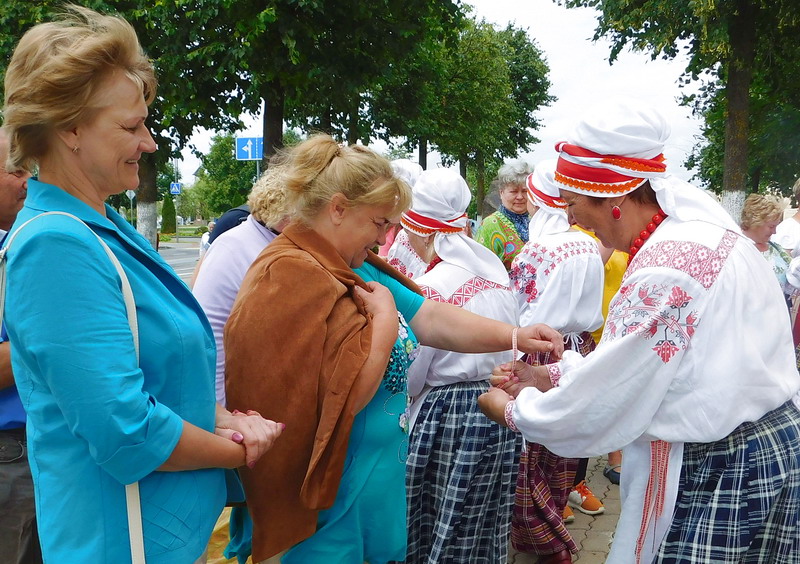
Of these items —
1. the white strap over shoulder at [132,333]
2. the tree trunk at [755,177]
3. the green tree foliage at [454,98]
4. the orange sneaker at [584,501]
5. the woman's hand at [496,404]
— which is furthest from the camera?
the tree trunk at [755,177]

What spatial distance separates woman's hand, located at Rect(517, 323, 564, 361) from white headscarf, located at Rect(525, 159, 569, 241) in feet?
5.27

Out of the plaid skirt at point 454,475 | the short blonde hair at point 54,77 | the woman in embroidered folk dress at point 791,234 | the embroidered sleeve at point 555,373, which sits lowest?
the plaid skirt at point 454,475

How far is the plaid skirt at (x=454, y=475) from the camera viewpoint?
2969 millimetres

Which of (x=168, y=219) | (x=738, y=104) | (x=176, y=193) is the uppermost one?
(x=738, y=104)

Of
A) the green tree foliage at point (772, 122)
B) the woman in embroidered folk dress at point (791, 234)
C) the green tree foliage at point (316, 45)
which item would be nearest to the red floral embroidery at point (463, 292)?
the woman in embroidered folk dress at point (791, 234)

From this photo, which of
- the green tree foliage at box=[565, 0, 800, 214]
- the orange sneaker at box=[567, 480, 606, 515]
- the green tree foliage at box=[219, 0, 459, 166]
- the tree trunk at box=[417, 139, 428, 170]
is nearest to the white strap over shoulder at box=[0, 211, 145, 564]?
the orange sneaker at box=[567, 480, 606, 515]

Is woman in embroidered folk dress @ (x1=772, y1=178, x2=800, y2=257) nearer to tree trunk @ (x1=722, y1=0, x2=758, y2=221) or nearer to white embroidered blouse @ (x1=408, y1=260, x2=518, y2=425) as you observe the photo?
white embroidered blouse @ (x1=408, y1=260, x2=518, y2=425)

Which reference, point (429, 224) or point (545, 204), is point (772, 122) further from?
point (429, 224)

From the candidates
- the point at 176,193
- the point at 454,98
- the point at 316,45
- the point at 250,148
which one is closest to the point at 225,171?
the point at 176,193

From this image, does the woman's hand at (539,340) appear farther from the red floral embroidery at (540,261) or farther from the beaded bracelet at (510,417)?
the red floral embroidery at (540,261)

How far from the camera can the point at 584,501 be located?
14.7 feet

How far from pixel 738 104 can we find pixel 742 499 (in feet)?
49.8

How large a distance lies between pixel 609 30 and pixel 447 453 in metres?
17.0

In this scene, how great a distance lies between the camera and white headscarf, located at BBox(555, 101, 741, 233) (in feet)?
6.61
